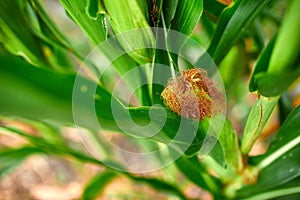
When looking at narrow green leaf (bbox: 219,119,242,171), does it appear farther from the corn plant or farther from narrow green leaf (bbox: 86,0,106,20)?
narrow green leaf (bbox: 86,0,106,20)

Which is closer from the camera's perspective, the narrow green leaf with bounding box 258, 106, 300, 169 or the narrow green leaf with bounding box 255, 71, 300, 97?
the narrow green leaf with bounding box 255, 71, 300, 97

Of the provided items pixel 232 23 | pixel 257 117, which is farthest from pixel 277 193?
pixel 232 23

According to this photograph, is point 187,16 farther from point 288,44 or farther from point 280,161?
point 280,161

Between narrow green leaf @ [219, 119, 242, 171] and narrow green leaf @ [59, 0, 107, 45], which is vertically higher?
narrow green leaf @ [59, 0, 107, 45]

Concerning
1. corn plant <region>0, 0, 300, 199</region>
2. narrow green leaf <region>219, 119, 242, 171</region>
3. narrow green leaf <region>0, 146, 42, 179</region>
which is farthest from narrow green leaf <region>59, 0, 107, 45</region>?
narrow green leaf <region>0, 146, 42, 179</region>

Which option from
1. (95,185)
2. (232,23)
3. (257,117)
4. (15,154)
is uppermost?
(232,23)

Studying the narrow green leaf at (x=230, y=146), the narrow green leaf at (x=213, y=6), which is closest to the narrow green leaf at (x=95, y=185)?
the narrow green leaf at (x=230, y=146)

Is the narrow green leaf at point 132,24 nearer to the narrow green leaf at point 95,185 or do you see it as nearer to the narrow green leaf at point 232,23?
the narrow green leaf at point 232,23

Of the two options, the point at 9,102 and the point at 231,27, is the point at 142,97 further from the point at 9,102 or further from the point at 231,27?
the point at 9,102
